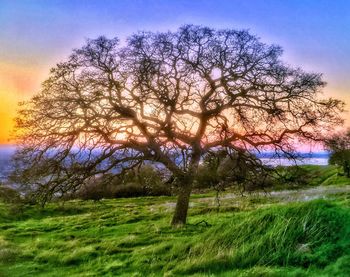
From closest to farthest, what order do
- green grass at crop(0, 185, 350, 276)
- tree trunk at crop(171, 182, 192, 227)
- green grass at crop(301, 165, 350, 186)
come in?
green grass at crop(0, 185, 350, 276) → tree trunk at crop(171, 182, 192, 227) → green grass at crop(301, 165, 350, 186)

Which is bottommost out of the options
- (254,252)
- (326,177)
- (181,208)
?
(254,252)

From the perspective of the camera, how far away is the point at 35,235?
32.5 metres

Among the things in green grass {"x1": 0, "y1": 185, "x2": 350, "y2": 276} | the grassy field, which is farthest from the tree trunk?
green grass {"x1": 0, "y1": 185, "x2": 350, "y2": 276}

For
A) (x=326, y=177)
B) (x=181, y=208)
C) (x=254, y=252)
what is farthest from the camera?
Answer: (x=326, y=177)

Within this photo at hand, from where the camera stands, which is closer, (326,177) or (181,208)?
(181,208)

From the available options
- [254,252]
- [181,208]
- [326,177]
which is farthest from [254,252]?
[326,177]

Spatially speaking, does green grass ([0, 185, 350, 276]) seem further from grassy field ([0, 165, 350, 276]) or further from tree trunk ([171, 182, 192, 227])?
tree trunk ([171, 182, 192, 227])

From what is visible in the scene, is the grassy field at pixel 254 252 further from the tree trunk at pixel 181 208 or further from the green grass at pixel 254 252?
the tree trunk at pixel 181 208

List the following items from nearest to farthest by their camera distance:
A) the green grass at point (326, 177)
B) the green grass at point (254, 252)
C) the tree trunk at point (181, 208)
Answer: the green grass at point (254, 252), the tree trunk at point (181, 208), the green grass at point (326, 177)

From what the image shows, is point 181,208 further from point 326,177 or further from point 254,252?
point 326,177

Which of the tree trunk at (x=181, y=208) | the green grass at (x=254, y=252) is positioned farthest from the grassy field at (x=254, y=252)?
the tree trunk at (x=181, y=208)

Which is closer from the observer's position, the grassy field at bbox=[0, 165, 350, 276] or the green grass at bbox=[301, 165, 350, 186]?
the grassy field at bbox=[0, 165, 350, 276]

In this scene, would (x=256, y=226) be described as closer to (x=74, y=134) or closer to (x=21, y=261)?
(x=21, y=261)

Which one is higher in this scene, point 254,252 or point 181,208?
point 181,208
